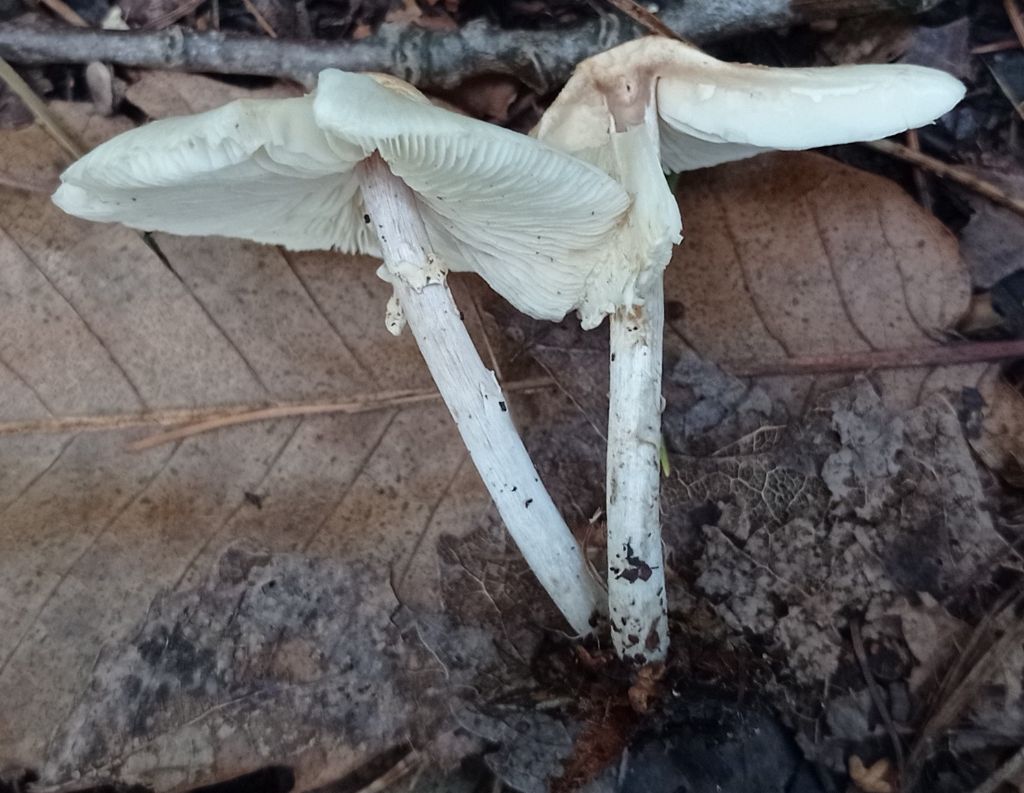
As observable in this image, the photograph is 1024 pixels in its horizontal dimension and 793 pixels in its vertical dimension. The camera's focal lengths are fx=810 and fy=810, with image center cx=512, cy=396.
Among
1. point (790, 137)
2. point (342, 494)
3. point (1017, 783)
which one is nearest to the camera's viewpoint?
point (790, 137)

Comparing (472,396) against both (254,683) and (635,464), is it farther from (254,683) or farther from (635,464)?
(254,683)

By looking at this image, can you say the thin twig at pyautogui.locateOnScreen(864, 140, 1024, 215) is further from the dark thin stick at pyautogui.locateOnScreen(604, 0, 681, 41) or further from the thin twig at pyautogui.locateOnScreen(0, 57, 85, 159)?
the thin twig at pyautogui.locateOnScreen(0, 57, 85, 159)

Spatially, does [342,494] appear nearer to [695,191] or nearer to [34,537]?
[34,537]

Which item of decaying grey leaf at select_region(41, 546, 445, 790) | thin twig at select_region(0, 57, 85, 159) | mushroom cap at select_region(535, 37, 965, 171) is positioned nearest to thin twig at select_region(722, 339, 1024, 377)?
mushroom cap at select_region(535, 37, 965, 171)

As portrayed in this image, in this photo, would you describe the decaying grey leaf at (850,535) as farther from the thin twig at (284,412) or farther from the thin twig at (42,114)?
the thin twig at (42,114)

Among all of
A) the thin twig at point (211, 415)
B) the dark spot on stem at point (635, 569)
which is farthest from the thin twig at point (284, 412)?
the dark spot on stem at point (635, 569)

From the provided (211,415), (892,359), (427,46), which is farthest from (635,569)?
(427,46)

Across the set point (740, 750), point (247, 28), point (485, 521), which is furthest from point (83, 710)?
point (247, 28)
